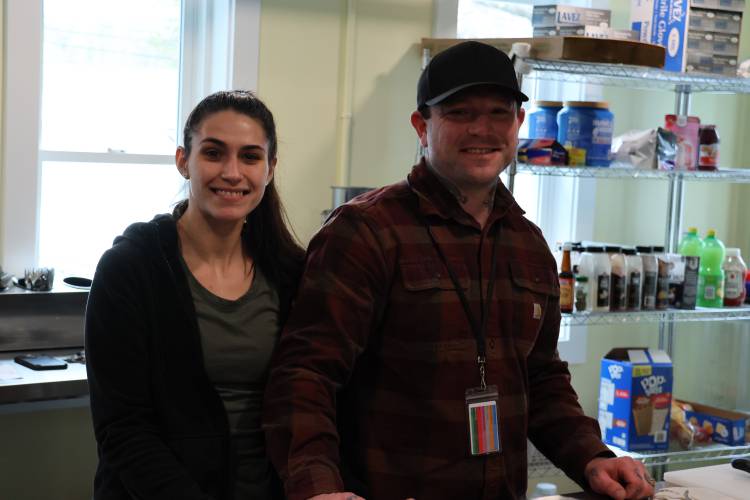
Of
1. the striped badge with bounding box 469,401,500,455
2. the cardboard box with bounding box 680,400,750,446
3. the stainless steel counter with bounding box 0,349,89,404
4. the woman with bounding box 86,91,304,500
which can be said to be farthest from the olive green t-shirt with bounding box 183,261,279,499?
the cardboard box with bounding box 680,400,750,446

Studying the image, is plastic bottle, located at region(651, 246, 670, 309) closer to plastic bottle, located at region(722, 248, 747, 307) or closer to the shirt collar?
plastic bottle, located at region(722, 248, 747, 307)

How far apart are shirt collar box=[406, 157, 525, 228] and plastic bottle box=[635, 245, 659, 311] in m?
1.79

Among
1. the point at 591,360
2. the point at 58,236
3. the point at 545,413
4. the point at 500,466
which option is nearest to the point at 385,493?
the point at 500,466

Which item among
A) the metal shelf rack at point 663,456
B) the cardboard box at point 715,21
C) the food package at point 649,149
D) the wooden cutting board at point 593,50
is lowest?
the metal shelf rack at point 663,456

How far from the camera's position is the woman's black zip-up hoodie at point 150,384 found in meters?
1.57

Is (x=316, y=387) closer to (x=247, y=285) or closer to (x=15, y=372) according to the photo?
(x=247, y=285)

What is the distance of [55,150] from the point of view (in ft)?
10.3

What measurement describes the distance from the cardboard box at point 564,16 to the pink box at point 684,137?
0.52m

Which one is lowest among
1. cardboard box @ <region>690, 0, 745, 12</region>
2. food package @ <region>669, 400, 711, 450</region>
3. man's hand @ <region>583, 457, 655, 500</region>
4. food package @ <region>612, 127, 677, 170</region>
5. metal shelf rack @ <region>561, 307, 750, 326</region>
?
food package @ <region>669, 400, 711, 450</region>

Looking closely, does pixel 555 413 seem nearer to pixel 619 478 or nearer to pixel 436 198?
pixel 619 478

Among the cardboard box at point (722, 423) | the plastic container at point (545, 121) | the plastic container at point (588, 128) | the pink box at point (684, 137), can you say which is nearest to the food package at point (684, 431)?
the cardboard box at point (722, 423)

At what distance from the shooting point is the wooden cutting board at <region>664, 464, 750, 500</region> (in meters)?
1.89

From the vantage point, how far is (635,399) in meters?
3.48

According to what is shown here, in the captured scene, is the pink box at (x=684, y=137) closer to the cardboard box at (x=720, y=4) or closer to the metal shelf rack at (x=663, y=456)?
the cardboard box at (x=720, y=4)
